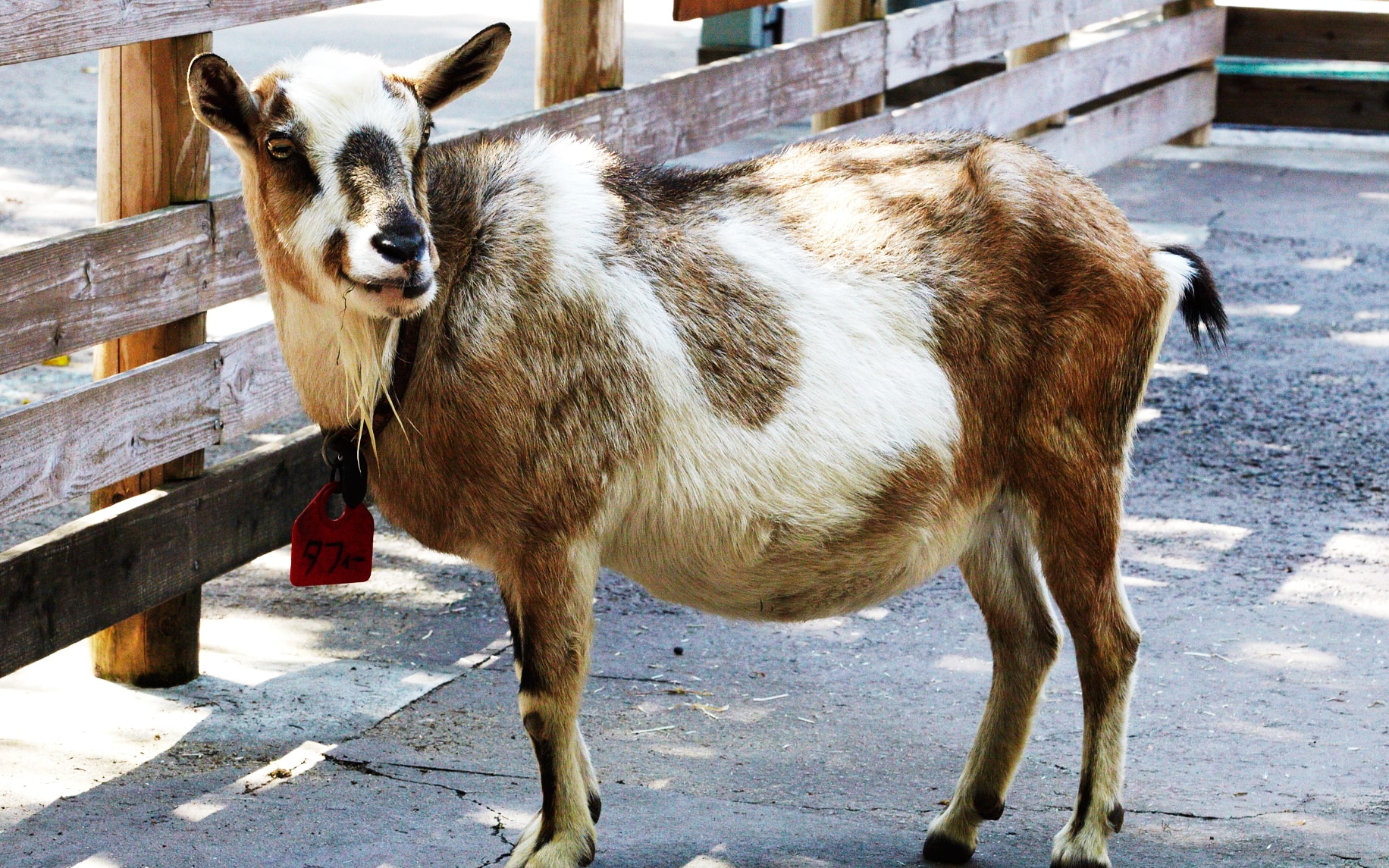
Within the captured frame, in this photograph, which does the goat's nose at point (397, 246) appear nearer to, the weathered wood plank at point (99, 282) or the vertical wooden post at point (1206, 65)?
the weathered wood plank at point (99, 282)

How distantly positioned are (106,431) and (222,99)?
124cm

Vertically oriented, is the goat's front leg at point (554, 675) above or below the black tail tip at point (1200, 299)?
below

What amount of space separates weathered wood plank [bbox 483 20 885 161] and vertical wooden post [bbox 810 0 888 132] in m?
0.07

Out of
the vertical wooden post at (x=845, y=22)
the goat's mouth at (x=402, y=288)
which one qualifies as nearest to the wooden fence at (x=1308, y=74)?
A: the vertical wooden post at (x=845, y=22)

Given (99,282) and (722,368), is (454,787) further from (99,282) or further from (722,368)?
(99,282)

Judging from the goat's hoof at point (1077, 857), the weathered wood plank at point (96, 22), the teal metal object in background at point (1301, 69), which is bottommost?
the goat's hoof at point (1077, 857)

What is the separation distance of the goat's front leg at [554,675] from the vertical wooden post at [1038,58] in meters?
6.65

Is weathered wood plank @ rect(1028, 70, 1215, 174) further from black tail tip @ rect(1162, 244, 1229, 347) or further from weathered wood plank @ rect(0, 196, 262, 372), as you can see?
weathered wood plank @ rect(0, 196, 262, 372)

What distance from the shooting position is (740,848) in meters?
3.65

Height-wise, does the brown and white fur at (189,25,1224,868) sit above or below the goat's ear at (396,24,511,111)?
below

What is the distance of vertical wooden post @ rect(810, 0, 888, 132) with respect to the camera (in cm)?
698

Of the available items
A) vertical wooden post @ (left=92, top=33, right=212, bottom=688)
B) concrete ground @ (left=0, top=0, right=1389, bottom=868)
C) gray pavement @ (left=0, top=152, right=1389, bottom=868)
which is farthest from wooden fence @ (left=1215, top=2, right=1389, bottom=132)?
vertical wooden post @ (left=92, top=33, right=212, bottom=688)

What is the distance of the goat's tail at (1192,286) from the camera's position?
3594 millimetres

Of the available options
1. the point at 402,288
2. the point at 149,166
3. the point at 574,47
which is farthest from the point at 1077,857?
the point at 574,47
